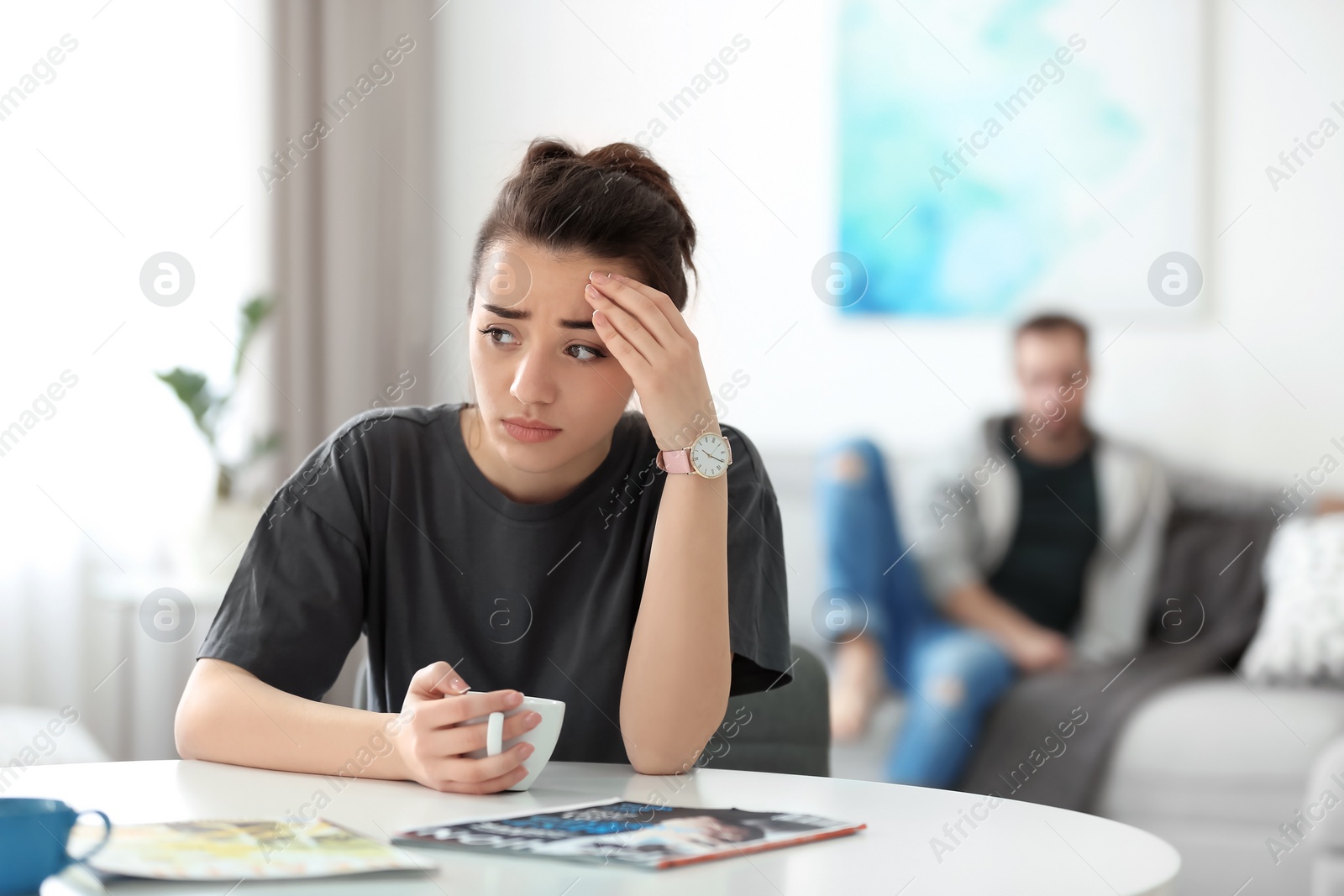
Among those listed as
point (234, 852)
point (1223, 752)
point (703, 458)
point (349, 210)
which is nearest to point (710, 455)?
point (703, 458)

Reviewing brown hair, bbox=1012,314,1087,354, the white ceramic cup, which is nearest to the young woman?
the white ceramic cup

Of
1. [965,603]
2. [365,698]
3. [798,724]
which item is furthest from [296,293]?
[798,724]

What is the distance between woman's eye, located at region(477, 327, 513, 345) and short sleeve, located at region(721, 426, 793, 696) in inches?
9.0

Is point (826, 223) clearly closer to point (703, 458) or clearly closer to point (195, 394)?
point (195, 394)

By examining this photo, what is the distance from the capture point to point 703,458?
107 cm

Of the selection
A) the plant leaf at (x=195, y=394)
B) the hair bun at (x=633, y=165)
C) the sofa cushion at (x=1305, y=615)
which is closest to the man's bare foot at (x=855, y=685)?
the sofa cushion at (x=1305, y=615)

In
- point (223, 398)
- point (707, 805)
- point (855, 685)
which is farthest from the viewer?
point (855, 685)

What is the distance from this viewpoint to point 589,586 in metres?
1.15

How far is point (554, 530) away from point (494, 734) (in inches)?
13.4

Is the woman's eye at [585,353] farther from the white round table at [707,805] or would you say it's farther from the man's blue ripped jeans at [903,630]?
the man's blue ripped jeans at [903,630]

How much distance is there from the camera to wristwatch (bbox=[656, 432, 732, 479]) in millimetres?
1069

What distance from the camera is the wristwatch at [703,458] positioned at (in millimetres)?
1069

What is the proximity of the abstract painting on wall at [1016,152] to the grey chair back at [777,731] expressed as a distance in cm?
186

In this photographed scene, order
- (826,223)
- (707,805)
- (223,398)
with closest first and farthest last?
(707,805), (223,398), (826,223)
